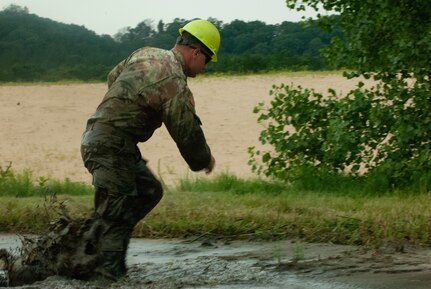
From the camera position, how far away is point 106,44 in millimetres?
16016

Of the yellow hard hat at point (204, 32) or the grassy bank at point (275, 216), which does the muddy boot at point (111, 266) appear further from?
the yellow hard hat at point (204, 32)

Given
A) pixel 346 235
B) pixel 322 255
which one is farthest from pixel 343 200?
pixel 322 255

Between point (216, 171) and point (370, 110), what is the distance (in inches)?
209

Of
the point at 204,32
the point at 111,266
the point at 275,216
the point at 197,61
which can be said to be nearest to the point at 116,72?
the point at 197,61

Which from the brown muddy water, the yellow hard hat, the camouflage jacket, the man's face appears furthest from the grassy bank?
the yellow hard hat

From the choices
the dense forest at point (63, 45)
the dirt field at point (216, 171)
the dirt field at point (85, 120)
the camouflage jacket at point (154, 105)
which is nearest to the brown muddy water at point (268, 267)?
the dirt field at point (216, 171)

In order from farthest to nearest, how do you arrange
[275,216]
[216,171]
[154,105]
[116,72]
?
1. [216,171]
2. [275,216]
3. [116,72]
4. [154,105]

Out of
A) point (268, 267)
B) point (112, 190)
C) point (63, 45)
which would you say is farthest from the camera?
point (63, 45)

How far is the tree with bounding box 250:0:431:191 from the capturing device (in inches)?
429

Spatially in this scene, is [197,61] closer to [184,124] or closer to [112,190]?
[184,124]

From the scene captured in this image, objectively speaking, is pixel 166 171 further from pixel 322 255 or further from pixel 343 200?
pixel 322 255

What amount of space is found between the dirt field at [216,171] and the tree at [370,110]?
3.44m

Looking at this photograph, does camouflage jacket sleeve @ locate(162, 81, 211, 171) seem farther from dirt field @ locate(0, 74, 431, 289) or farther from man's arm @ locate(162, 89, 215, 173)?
dirt field @ locate(0, 74, 431, 289)

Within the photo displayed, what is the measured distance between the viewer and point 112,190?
21.1 feet
